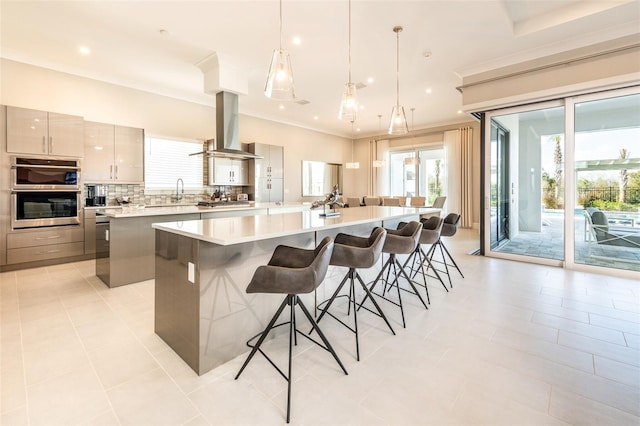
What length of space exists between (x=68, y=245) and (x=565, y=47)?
7.67m

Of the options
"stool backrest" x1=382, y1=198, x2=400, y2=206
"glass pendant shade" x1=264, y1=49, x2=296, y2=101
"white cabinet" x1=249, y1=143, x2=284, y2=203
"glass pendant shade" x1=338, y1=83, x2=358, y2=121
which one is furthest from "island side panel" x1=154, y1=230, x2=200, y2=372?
"stool backrest" x1=382, y1=198, x2=400, y2=206

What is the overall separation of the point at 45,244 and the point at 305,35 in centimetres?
478

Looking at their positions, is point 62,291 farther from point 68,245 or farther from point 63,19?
point 63,19

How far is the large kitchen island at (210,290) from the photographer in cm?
184

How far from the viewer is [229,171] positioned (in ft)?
21.2

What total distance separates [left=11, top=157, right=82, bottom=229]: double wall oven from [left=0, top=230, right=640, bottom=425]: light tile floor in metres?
1.67

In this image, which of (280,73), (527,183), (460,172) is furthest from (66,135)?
(460,172)

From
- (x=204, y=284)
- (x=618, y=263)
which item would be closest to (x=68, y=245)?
(x=204, y=284)

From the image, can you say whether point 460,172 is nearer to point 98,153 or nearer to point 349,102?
point 349,102

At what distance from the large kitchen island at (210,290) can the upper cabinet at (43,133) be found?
11.6 feet

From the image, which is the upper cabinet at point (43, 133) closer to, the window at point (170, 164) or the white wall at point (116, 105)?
the white wall at point (116, 105)

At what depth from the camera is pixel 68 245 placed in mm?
4457

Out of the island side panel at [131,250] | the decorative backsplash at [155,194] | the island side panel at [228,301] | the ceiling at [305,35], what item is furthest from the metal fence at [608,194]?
the decorative backsplash at [155,194]

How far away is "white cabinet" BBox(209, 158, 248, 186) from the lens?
6.23 metres
